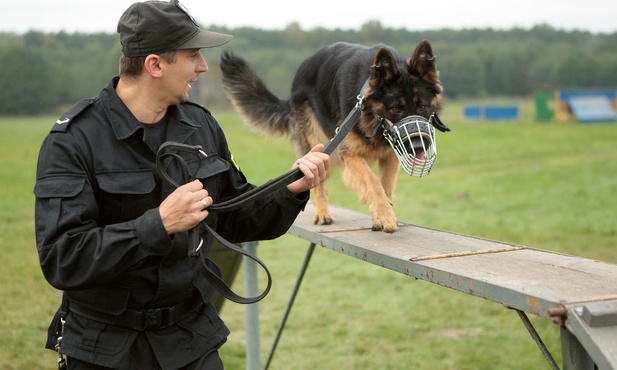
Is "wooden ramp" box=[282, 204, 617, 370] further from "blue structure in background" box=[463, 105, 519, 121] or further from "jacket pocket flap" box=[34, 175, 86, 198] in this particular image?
"blue structure in background" box=[463, 105, 519, 121]

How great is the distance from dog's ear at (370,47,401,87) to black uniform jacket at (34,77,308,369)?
1.57 metres

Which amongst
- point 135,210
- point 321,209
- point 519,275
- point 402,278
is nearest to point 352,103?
point 321,209

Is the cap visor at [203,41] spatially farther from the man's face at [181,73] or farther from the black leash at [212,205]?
the black leash at [212,205]

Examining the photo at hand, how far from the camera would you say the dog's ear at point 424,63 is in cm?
427

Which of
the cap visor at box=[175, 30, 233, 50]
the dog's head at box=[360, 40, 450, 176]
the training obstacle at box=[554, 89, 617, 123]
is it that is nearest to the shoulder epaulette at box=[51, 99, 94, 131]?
the cap visor at box=[175, 30, 233, 50]

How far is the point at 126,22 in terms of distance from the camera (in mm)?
2658

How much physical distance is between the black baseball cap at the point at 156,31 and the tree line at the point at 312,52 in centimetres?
274

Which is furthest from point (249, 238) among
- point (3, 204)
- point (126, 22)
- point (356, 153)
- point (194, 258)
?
point (3, 204)

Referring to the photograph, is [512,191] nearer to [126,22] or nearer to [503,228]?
[503,228]

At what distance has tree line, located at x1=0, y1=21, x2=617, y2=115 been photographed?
48.6ft

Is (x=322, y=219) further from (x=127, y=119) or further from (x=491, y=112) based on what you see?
(x=491, y=112)

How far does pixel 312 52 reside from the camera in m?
19.7

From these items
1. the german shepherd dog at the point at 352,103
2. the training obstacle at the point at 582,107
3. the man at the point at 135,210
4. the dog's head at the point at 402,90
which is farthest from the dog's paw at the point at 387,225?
the training obstacle at the point at 582,107

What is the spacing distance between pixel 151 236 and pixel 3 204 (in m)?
12.4
